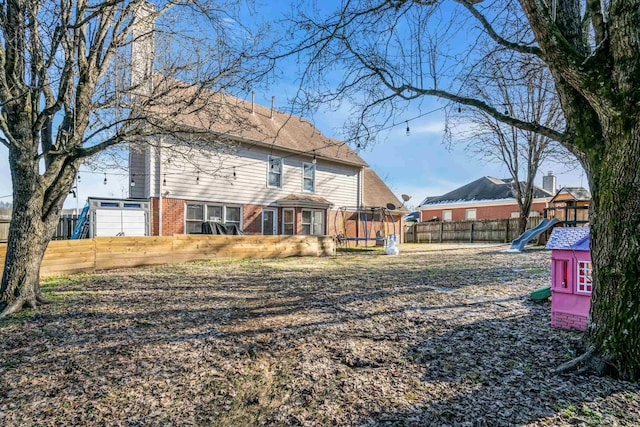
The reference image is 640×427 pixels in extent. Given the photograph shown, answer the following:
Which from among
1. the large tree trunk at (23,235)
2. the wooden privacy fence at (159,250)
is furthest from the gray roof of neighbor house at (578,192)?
the large tree trunk at (23,235)

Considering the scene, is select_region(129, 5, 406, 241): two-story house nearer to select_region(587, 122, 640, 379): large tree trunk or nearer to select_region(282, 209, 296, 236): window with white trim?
select_region(282, 209, 296, 236): window with white trim

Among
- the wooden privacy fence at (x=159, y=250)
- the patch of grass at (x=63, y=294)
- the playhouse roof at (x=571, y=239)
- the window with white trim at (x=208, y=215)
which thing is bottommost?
the patch of grass at (x=63, y=294)

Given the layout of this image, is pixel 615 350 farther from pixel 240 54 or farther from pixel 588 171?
pixel 240 54

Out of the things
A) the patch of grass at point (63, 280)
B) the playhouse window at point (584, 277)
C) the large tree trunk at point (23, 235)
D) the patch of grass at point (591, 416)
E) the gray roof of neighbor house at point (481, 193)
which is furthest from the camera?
the gray roof of neighbor house at point (481, 193)

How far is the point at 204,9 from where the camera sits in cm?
557

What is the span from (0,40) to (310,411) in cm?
571

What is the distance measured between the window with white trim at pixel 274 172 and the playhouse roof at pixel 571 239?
11.7 meters

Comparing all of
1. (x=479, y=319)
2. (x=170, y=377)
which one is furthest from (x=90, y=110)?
(x=479, y=319)

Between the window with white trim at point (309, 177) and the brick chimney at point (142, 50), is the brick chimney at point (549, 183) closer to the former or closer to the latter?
the window with white trim at point (309, 177)

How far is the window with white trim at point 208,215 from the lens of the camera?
12.5m

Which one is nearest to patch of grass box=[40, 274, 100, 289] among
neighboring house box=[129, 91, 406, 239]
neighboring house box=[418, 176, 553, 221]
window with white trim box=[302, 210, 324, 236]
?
neighboring house box=[129, 91, 406, 239]

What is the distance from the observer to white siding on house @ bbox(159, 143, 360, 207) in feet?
39.8

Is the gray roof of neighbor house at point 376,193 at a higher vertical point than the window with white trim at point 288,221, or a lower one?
higher

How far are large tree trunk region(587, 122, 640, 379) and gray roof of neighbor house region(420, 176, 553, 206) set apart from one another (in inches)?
1019
